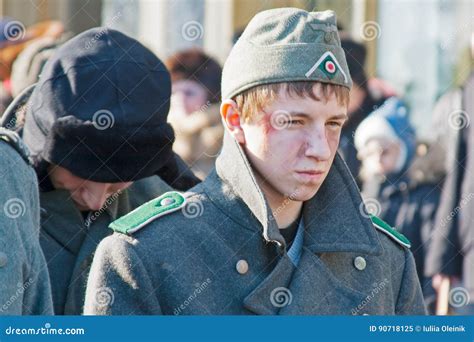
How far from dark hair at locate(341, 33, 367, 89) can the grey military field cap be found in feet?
11.7

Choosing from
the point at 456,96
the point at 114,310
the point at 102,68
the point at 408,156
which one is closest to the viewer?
the point at 114,310

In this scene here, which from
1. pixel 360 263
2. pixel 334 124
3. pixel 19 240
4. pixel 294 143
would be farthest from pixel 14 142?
pixel 360 263

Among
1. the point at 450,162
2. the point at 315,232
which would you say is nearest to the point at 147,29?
the point at 450,162

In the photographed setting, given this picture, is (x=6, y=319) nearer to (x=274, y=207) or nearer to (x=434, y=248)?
(x=274, y=207)

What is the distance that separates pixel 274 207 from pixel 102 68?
3.52 feet

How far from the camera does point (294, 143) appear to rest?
414 cm

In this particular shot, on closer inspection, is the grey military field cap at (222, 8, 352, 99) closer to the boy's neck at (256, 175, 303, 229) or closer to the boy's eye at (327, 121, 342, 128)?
the boy's eye at (327, 121, 342, 128)

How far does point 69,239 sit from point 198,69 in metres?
2.83

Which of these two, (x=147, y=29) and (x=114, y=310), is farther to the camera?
(x=147, y=29)

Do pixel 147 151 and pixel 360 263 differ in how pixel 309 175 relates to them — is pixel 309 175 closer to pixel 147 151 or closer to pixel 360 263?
pixel 360 263

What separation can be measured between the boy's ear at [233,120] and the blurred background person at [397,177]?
322cm

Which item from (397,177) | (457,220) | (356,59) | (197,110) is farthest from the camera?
(356,59)

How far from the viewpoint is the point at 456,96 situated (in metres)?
7.33

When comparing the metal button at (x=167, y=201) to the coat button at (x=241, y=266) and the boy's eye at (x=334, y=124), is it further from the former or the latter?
the boy's eye at (x=334, y=124)
